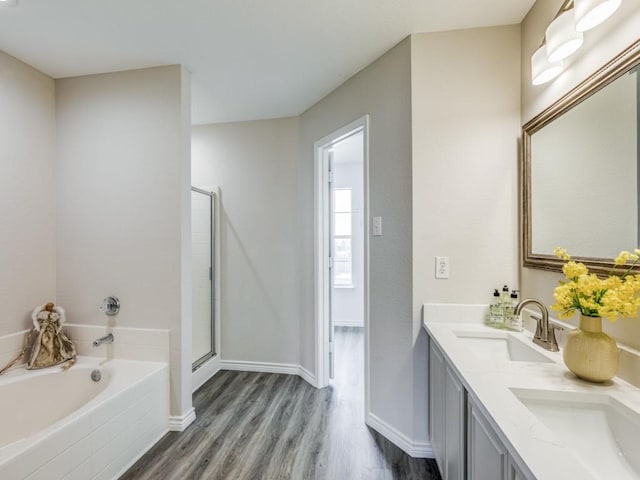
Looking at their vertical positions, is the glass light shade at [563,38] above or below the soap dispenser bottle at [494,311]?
above

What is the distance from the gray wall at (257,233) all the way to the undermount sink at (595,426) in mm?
2133

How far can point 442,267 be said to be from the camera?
5.66 feet

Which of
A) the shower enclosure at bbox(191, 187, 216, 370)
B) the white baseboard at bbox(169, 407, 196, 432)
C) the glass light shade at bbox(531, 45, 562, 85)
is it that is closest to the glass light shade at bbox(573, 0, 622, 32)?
the glass light shade at bbox(531, 45, 562, 85)

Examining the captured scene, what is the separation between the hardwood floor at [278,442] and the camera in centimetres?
166

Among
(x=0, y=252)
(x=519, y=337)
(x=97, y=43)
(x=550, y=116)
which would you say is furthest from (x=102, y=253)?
(x=550, y=116)

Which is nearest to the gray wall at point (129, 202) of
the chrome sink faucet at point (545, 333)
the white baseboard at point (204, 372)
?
the white baseboard at point (204, 372)

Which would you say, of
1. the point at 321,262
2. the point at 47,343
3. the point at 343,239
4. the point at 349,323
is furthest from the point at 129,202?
the point at 349,323

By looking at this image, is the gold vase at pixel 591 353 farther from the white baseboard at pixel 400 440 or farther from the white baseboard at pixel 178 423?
the white baseboard at pixel 178 423

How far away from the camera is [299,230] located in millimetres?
2846

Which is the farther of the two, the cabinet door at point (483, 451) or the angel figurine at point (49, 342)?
the angel figurine at point (49, 342)

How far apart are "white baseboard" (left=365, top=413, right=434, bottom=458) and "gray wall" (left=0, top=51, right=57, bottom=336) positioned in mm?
2415

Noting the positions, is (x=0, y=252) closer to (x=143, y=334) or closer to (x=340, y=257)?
(x=143, y=334)

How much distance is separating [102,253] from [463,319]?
240cm

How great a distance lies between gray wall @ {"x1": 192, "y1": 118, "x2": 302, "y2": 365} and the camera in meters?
2.90
